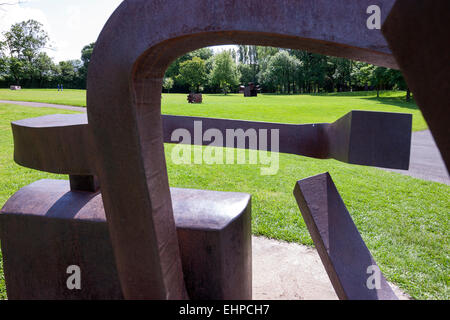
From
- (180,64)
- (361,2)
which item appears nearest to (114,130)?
(361,2)

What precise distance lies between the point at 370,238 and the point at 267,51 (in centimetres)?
6867

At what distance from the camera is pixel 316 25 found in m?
1.39

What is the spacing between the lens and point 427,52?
909 millimetres

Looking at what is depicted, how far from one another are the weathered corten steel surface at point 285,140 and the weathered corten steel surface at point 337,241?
403mm

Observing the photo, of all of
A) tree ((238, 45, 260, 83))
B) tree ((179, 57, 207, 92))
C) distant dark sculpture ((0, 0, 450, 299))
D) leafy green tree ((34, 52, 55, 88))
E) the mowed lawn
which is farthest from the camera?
tree ((238, 45, 260, 83))

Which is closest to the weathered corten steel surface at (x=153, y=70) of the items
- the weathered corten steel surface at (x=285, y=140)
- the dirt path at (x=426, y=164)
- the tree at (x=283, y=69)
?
the weathered corten steel surface at (x=285, y=140)

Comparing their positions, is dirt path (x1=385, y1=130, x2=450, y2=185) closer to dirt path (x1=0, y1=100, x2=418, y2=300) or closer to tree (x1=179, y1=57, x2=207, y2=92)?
dirt path (x1=0, y1=100, x2=418, y2=300)

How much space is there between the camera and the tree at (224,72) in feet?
178

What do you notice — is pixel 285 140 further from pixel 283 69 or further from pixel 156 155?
pixel 283 69

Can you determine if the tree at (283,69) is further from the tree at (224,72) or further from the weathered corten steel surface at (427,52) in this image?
the weathered corten steel surface at (427,52)

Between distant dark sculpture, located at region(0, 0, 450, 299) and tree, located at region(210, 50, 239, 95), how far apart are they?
5303cm

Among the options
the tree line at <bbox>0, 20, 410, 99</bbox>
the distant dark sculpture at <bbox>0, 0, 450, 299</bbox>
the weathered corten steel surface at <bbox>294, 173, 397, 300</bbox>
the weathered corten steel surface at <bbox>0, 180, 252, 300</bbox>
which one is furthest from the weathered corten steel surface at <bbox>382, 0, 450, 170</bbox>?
the tree line at <bbox>0, 20, 410, 99</bbox>

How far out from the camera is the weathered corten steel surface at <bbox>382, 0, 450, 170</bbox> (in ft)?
2.83
